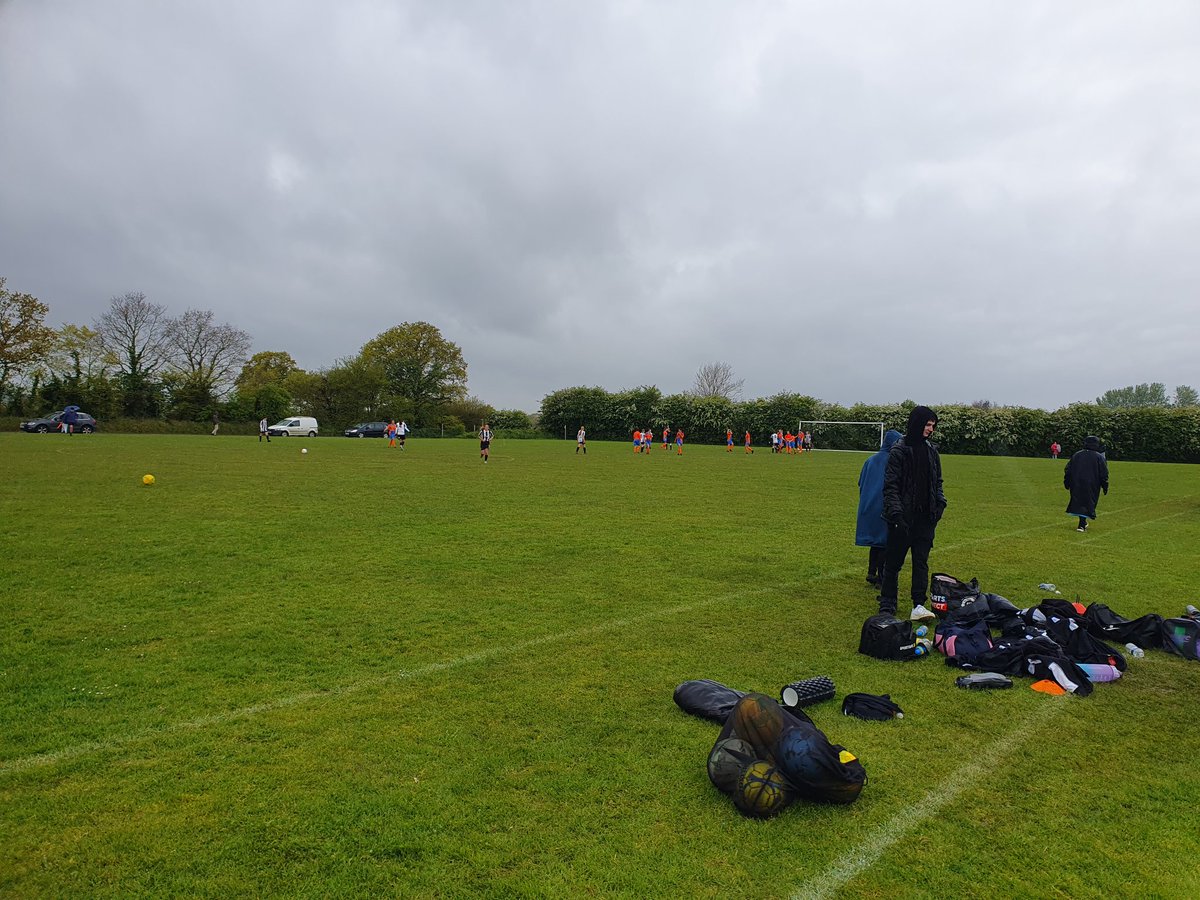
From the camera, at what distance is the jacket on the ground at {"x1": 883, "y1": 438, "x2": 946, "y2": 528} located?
263 inches

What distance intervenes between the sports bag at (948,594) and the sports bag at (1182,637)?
1.46 m

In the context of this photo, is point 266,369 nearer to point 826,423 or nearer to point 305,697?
point 826,423

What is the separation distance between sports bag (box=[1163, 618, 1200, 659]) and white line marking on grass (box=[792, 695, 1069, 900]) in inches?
90.6

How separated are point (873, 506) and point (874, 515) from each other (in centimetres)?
11

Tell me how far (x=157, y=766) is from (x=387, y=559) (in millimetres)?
5393

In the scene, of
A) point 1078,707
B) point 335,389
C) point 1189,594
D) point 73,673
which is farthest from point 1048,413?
point 335,389

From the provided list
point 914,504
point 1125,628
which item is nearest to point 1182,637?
point 1125,628

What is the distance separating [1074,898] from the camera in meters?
2.67

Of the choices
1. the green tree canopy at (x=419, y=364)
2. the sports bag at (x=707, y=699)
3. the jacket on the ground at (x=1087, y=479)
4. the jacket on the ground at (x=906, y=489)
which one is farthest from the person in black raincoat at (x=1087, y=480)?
the green tree canopy at (x=419, y=364)

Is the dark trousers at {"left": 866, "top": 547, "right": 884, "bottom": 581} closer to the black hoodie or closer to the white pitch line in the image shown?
the black hoodie

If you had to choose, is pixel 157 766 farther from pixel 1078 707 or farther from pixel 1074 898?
pixel 1078 707

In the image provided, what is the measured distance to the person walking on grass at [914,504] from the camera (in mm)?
6711

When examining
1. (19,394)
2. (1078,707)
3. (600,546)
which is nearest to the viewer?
(1078,707)

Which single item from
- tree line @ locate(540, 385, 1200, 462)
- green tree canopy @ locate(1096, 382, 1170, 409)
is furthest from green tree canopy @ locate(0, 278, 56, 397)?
green tree canopy @ locate(1096, 382, 1170, 409)
